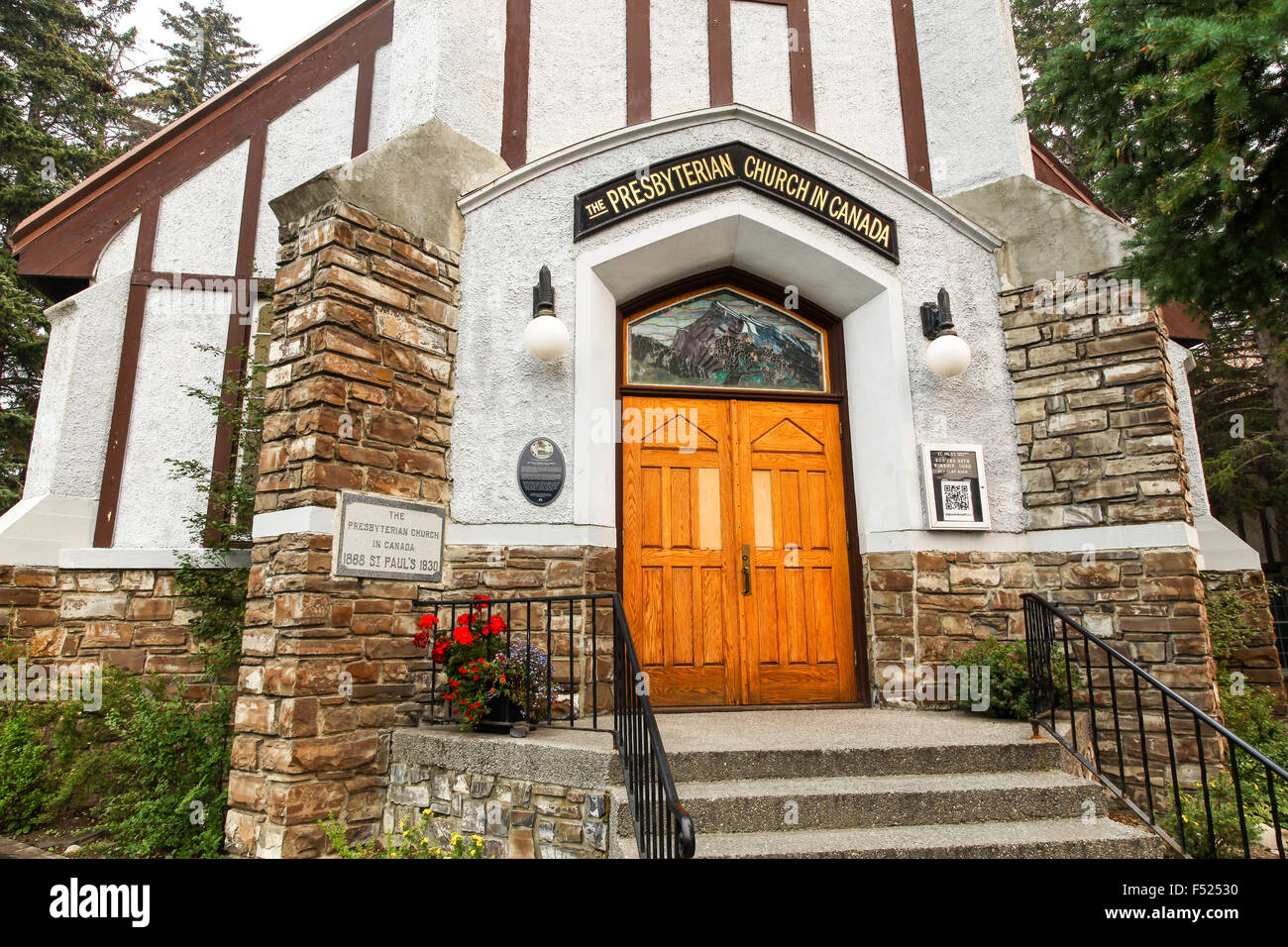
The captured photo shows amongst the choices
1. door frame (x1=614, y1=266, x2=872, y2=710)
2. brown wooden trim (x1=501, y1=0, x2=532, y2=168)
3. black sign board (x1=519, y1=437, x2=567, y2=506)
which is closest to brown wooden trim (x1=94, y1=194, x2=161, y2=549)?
brown wooden trim (x1=501, y1=0, x2=532, y2=168)

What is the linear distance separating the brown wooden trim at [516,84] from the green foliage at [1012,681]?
514cm

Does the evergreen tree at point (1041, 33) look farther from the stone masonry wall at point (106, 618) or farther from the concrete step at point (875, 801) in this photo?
the stone masonry wall at point (106, 618)

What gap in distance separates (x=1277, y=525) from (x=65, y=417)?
18612mm

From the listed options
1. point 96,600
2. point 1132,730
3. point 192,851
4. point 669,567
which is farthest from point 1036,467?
point 96,600

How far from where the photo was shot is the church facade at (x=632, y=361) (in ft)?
16.3

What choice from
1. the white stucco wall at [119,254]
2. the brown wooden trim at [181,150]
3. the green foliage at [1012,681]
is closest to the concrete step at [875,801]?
the green foliage at [1012,681]

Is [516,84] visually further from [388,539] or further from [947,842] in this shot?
[947,842]

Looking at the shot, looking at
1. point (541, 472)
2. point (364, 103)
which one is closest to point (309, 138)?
point (364, 103)

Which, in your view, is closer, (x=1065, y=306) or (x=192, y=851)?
(x=192, y=851)

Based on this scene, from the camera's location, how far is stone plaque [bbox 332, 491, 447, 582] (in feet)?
15.0

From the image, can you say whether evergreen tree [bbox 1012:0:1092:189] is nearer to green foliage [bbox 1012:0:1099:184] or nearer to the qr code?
green foliage [bbox 1012:0:1099:184]

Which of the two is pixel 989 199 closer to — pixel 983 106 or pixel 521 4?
pixel 983 106

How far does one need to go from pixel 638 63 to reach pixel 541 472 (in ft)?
12.2
